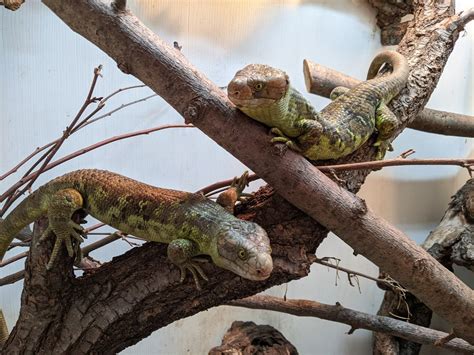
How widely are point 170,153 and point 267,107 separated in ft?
5.21

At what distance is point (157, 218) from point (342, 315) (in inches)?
56.7

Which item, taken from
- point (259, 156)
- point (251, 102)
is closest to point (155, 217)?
point (259, 156)

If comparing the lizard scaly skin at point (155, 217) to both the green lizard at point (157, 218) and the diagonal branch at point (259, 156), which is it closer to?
the green lizard at point (157, 218)

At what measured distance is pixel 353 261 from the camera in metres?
3.71

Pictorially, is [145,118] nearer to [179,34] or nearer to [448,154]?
[179,34]

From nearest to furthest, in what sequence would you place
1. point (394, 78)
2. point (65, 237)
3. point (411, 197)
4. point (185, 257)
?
point (185, 257)
point (65, 237)
point (394, 78)
point (411, 197)

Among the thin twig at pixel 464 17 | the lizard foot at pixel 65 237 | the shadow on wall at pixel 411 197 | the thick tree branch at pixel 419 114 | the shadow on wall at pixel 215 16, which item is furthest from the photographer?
the shadow on wall at pixel 411 197

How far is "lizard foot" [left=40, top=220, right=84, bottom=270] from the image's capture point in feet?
6.74

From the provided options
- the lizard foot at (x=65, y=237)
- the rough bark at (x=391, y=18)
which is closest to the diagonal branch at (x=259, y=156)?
the lizard foot at (x=65, y=237)

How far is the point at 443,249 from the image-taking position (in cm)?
345

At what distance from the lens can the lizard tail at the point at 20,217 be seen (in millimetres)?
2277

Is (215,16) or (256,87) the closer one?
(256,87)

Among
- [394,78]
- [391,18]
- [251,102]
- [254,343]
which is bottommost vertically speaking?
[254,343]

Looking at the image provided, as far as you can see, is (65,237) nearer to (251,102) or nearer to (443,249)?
(251,102)
